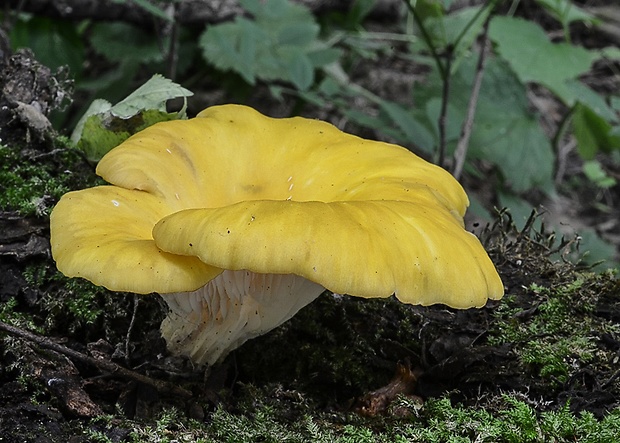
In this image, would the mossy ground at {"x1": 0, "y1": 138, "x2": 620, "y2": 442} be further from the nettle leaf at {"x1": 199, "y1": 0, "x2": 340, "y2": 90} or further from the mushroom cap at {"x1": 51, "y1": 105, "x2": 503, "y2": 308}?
the nettle leaf at {"x1": 199, "y1": 0, "x2": 340, "y2": 90}

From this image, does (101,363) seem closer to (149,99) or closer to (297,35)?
(149,99)

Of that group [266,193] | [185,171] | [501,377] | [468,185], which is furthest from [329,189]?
[468,185]

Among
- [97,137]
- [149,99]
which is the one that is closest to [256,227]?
[149,99]

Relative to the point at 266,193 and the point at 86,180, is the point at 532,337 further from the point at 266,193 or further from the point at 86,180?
the point at 86,180

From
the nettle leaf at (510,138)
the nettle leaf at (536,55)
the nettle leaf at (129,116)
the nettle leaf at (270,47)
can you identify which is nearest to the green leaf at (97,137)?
the nettle leaf at (129,116)

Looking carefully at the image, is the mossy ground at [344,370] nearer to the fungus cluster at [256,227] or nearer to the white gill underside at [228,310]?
the white gill underside at [228,310]

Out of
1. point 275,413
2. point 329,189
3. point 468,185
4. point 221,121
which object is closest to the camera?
point 275,413
